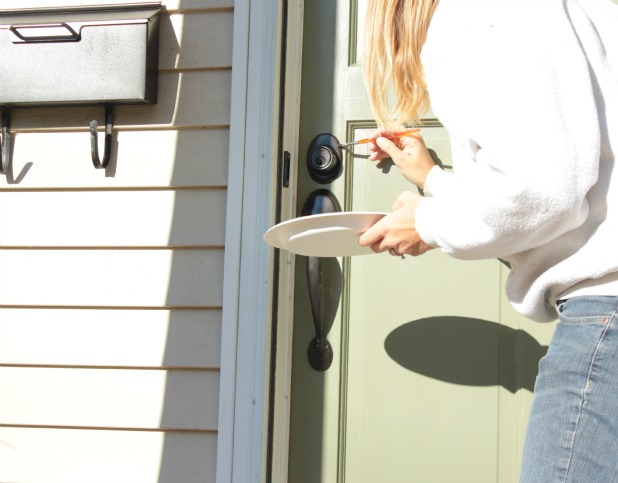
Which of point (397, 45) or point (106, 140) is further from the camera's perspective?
point (106, 140)

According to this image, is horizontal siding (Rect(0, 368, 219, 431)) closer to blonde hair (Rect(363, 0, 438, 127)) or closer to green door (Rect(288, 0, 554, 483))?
green door (Rect(288, 0, 554, 483))

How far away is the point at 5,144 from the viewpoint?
8.39 feet

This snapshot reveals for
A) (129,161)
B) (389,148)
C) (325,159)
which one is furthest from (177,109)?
(389,148)

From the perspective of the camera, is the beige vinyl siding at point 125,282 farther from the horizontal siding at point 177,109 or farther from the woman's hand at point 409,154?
the woman's hand at point 409,154

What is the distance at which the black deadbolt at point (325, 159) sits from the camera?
2.52m

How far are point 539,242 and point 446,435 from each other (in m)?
1.22

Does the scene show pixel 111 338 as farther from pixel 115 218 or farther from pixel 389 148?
pixel 389 148

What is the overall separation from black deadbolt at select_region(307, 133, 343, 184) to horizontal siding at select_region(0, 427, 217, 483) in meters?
0.82

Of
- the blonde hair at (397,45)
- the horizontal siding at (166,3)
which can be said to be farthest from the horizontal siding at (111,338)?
the blonde hair at (397,45)

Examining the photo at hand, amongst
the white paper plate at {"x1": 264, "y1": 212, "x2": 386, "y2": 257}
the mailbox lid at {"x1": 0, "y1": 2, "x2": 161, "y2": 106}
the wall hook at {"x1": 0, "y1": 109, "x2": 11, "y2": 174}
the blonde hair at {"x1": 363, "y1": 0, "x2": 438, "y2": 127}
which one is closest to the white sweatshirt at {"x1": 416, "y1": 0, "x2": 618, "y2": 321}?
the blonde hair at {"x1": 363, "y1": 0, "x2": 438, "y2": 127}

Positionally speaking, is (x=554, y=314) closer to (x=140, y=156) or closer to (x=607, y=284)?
(x=607, y=284)

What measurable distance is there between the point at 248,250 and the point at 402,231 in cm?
89

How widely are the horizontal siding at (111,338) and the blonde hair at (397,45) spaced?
3.41 ft

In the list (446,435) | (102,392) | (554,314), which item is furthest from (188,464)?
(554,314)
